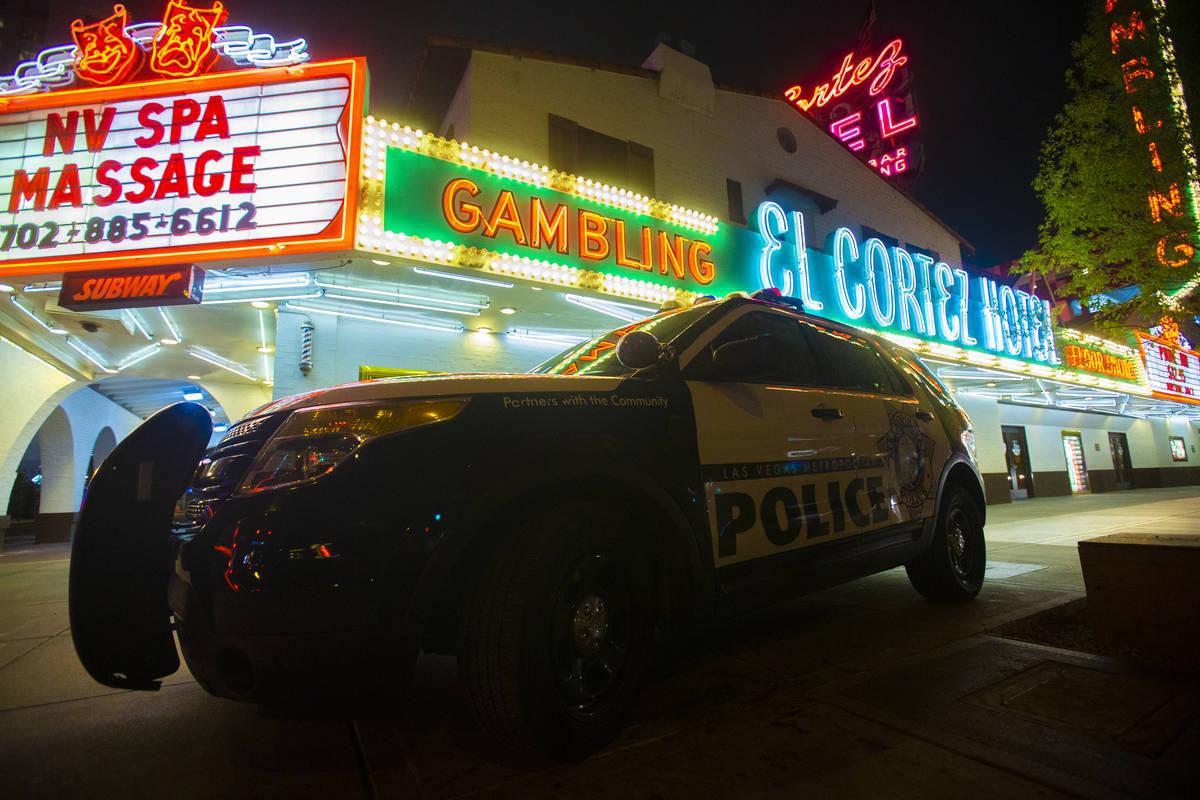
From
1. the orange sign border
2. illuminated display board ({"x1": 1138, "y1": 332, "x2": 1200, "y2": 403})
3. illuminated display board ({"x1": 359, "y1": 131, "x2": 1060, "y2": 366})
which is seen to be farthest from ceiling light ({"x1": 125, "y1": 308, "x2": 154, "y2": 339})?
illuminated display board ({"x1": 1138, "y1": 332, "x2": 1200, "y2": 403})

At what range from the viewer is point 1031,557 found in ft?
18.3

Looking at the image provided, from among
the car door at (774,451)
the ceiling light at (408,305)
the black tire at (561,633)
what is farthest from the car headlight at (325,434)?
the ceiling light at (408,305)

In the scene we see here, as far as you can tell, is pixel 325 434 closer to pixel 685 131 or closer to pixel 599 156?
pixel 599 156

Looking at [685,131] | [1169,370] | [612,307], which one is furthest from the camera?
[1169,370]

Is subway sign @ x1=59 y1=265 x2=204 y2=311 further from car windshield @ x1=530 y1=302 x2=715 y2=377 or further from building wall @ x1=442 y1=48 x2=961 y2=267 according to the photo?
car windshield @ x1=530 y1=302 x2=715 y2=377

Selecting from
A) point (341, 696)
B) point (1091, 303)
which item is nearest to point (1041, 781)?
point (341, 696)

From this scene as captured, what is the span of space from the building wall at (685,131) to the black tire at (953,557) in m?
6.30

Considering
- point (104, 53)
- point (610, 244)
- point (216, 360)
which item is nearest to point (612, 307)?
point (610, 244)

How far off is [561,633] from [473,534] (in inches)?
18.7

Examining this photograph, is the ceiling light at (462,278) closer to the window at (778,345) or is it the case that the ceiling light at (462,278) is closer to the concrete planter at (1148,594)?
the window at (778,345)

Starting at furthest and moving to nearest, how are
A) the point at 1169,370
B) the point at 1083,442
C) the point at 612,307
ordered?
the point at 1083,442
the point at 1169,370
the point at 612,307

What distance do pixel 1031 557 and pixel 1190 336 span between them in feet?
89.7

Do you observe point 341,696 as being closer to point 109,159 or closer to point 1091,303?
point 109,159

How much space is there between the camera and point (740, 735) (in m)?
2.01
